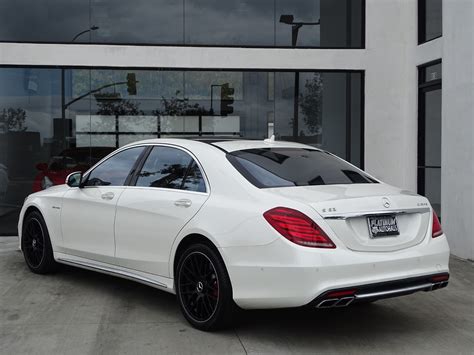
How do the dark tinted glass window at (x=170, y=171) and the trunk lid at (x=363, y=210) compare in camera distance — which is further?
the dark tinted glass window at (x=170, y=171)

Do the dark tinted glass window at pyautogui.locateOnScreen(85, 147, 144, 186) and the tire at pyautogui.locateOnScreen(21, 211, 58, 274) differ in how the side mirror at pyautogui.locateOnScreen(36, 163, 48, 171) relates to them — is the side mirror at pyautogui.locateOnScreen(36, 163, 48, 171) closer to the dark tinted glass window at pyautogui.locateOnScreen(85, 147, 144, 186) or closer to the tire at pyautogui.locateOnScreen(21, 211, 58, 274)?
the tire at pyautogui.locateOnScreen(21, 211, 58, 274)

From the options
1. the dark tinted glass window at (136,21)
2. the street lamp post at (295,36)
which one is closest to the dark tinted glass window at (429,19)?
the street lamp post at (295,36)

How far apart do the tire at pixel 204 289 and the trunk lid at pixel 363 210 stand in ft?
2.42

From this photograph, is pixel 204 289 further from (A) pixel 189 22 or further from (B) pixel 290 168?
(A) pixel 189 22

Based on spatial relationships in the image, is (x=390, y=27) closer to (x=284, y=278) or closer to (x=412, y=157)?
(x=412, y=157)

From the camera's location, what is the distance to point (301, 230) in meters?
4.29

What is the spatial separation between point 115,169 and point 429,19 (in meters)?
6.55

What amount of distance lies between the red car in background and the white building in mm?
69

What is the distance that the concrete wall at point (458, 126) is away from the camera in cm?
794

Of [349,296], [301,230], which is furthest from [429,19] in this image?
[349,296]

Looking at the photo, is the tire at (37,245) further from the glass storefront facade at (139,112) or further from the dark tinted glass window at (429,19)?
the dark tinted glass window at (429,19)

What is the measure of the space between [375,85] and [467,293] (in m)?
5.14

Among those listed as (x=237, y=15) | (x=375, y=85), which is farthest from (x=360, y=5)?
(x=237, y=15)

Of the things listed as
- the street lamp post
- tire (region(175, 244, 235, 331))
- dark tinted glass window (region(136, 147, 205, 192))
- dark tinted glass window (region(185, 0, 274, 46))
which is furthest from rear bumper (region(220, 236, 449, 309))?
dark tinted glass window (region(185, 0, 274, 46))
